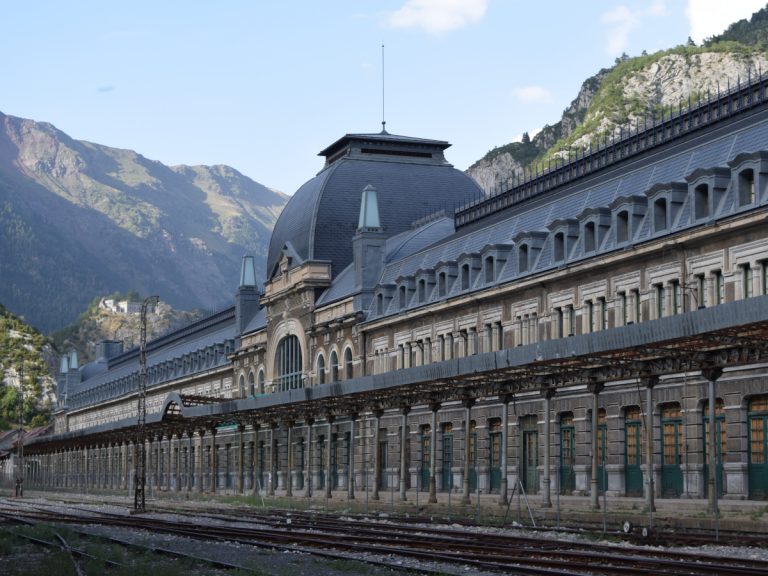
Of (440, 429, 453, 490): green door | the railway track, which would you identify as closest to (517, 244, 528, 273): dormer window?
(440, 429, 453, 490): green door

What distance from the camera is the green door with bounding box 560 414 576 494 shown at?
53441 mm

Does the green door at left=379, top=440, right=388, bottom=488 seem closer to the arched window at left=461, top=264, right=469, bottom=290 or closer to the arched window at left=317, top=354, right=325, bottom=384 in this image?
the arched window at left=317, top=354, right=325, bottom=384

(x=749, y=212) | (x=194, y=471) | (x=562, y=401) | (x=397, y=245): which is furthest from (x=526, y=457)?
(x=194, y=471)

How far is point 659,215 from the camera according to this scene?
158ft

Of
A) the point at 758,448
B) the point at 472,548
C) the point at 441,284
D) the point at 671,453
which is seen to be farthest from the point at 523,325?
the point at 472,548

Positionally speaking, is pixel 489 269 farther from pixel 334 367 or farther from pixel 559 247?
pixel 334 367

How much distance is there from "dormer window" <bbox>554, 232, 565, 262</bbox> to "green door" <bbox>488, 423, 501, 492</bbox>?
8.70 m

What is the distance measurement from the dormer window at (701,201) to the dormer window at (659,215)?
6.41ft

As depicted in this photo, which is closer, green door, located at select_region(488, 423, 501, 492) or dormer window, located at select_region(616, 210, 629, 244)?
dormer window, located at select_region(616, 210, 629, 244)

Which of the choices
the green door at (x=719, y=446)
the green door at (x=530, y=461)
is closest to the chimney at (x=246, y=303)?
the green door at (x=530, y=461)

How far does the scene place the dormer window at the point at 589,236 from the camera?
5278 cm

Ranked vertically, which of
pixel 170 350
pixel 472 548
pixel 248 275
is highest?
pixel 248 275

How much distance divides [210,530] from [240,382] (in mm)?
59689

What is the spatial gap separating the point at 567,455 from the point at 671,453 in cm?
744
